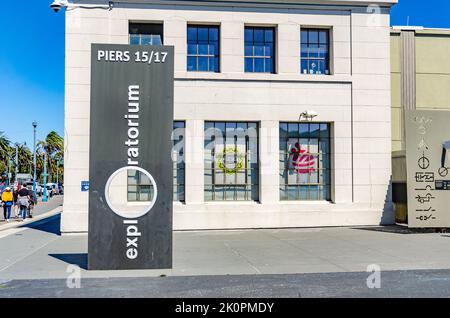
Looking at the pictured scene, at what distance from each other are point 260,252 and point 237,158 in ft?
19.4

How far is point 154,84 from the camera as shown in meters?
9.43

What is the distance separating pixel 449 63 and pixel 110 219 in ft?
49.8

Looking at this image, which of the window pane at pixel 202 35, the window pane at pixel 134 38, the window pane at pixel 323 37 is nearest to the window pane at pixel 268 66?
the window pane at pixel 323 37

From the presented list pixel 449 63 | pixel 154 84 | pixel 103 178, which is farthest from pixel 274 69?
pixel 103 178

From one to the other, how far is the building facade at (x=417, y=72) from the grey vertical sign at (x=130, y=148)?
11.3 m

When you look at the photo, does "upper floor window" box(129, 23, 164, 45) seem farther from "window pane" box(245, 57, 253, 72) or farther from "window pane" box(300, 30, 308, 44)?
"window pane" box(300, 30, 308, 44)

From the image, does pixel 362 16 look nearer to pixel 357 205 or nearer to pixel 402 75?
pixel 402 75

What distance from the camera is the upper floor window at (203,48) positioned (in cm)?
1714

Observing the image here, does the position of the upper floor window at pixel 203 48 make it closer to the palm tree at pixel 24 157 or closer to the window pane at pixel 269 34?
the window pane at pixel 269 34

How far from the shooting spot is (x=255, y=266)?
9.70 meters

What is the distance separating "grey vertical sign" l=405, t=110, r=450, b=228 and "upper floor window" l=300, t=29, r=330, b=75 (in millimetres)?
3845

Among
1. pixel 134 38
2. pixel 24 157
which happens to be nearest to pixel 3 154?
pixel 24 157
